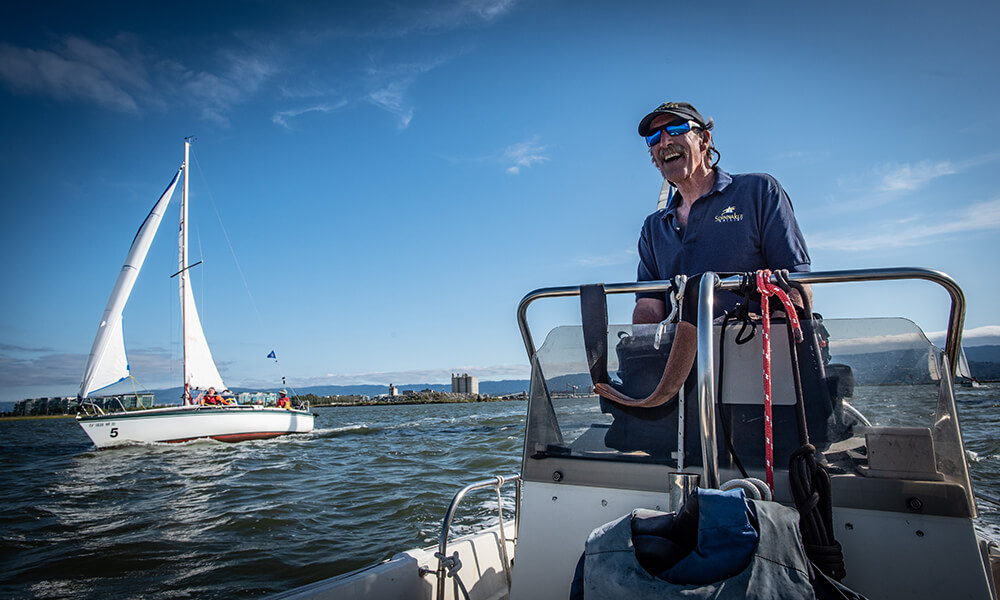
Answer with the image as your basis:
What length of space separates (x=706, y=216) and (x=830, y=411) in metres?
1.02

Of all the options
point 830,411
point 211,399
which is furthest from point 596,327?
point 211,399

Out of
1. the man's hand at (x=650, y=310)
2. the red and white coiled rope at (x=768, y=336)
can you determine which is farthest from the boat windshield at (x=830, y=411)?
the man's hand at (x=650, y=310)

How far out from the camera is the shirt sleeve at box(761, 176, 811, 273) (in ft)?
6.66

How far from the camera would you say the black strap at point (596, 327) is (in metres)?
1.82

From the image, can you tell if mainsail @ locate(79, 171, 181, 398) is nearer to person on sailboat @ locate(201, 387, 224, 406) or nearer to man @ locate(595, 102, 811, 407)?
person on sailboat @ locate(201, 387, 224, 406)

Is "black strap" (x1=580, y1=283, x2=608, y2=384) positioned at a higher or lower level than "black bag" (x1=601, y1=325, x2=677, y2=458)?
higher

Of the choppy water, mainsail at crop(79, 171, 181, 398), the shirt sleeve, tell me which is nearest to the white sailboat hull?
mainsail at crop(79, 171, 181, 398)

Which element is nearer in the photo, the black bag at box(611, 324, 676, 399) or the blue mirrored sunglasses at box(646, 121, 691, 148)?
the black bag at box(611, 324, 676, 399)

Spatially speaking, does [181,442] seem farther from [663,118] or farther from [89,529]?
[663,118]

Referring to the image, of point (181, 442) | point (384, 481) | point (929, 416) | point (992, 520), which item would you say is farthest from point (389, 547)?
point (181, 442)

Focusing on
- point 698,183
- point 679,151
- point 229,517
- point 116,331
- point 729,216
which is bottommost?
point 229,517

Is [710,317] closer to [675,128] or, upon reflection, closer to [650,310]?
[650,310]

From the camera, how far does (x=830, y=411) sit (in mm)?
1552

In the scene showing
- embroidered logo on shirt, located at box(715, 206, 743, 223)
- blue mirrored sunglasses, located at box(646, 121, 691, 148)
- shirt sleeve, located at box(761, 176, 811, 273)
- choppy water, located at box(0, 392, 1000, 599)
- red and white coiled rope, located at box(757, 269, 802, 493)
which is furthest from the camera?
choppy water, located at box(0, 392, 1000, 599)
